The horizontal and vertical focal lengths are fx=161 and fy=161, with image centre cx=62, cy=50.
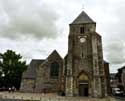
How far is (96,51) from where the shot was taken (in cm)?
3284

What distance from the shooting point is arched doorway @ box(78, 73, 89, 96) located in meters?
32.5

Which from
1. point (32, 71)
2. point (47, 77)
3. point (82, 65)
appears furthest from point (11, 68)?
point (82, 65)

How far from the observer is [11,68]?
50969 millimetres

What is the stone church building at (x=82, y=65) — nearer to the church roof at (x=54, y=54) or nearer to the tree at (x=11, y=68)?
the church roof at (x=54, y=54)

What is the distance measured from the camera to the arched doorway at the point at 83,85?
32500 millimetres

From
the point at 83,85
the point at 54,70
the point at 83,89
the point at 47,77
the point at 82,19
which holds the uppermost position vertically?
the point at 82,19

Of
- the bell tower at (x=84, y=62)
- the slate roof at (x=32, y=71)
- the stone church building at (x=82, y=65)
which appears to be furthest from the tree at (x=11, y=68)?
the bell tower at (x=84, y=62)

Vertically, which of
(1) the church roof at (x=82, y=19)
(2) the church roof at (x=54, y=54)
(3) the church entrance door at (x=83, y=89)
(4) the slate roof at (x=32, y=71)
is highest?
(1) the church roof at (x=82, y=19)

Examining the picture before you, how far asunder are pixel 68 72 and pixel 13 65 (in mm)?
25302

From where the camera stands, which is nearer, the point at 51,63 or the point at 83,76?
the point at 83,76

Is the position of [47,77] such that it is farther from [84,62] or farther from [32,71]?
[84,62]

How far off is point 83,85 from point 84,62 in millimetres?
4686

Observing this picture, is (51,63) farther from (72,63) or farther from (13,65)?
(13,65)

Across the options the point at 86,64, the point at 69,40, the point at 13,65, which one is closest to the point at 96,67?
the point at 86,64
